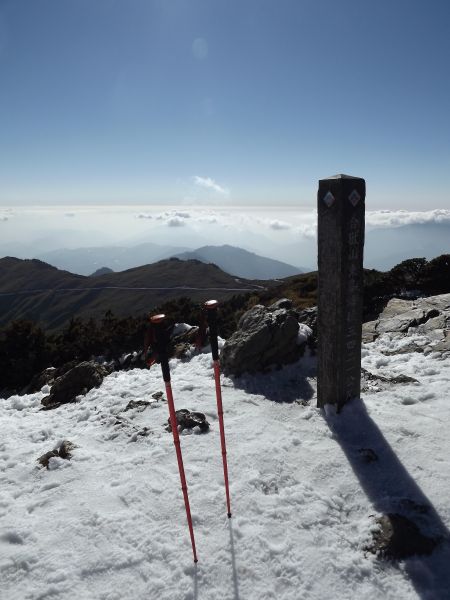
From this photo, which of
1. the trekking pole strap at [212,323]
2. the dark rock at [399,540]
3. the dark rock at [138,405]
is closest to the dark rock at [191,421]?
the dark rock at [138,405]

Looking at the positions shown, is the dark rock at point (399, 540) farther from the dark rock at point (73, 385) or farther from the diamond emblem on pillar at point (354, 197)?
the dark rock at point (73, 385)

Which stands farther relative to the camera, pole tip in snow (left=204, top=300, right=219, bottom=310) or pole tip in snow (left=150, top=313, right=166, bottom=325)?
pole tip in snow (left=204, top=300, right=219, bottom=310)

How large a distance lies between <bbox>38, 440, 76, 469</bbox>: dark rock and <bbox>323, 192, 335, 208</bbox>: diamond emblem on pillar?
786cm

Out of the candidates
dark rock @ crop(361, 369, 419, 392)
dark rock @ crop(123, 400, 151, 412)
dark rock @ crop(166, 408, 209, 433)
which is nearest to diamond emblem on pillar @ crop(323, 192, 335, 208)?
dark rock @ crop(361, 369, 419, 392)

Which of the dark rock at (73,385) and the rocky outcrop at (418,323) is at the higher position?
the rocky outcrop at (418,323)

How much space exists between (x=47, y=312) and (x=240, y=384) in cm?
15901

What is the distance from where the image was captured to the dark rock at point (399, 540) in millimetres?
5055

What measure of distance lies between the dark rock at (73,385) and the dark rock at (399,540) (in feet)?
32.1

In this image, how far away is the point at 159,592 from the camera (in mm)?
4688

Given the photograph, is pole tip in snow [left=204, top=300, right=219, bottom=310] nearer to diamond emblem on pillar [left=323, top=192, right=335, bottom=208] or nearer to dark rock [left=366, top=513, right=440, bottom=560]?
diamond emblem on pillar [left=323, top=192, right=335, bottom=208]

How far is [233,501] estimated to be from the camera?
6.05 m

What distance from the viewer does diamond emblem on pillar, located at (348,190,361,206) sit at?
Result: 725 cm

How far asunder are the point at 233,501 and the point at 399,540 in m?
2.57

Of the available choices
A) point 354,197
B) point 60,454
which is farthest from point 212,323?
point 60,454
